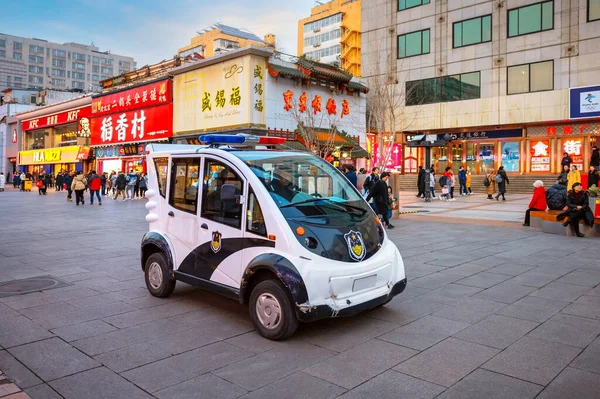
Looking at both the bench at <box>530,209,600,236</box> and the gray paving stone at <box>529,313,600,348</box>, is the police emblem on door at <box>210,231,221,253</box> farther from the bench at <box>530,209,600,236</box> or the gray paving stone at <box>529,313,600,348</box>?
the bench at <box>530,209,600,236</box>

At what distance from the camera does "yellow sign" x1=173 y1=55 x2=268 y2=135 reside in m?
25.7

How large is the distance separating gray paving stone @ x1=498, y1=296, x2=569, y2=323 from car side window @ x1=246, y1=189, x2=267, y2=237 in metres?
2.88

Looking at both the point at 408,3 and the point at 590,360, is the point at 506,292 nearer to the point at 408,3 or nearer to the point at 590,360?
the point at 590,360

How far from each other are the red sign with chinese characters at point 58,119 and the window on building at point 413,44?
85.9ft

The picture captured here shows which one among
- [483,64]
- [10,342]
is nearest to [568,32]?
[483,64]

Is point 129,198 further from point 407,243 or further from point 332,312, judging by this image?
point 332,312

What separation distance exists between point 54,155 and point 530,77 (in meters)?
40.8

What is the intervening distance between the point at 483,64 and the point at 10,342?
35816 mm

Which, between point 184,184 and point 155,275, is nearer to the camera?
point 184,184

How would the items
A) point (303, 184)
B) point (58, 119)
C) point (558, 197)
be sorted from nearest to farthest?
point (303, 184) < point (558, 197) < point (58, 119)

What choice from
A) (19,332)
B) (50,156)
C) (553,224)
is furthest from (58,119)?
(19,332)

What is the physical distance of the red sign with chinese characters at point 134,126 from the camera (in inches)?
1244

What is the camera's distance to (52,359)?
4.11 meters

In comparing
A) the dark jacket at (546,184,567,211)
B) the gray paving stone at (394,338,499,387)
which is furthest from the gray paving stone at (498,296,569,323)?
the dark jacket at (546,184,567,211)
